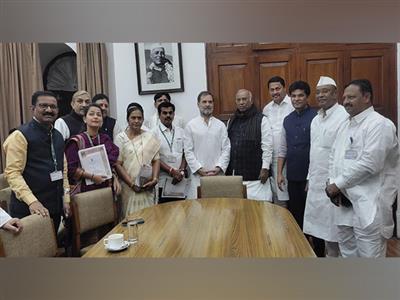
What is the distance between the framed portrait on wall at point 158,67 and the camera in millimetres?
1572

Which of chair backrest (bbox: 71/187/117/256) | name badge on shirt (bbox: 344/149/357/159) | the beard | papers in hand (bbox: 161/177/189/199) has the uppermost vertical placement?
the beard

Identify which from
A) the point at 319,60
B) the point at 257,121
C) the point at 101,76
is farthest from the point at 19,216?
the point at 319,60

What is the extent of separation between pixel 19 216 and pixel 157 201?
595mm

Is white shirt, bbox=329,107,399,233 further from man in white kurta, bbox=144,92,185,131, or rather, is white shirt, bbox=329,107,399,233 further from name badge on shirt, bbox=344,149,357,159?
man in white kurta, bbox=144,92,185,131

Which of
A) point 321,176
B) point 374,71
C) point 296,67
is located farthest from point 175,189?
point 374,71

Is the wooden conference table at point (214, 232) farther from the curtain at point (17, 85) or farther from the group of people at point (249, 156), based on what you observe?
the curtain at point (17, 85)

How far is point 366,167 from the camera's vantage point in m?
1.53

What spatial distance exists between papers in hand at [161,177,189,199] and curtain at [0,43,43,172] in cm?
67

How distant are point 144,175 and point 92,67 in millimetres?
522

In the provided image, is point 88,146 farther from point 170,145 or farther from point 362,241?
point 362,241

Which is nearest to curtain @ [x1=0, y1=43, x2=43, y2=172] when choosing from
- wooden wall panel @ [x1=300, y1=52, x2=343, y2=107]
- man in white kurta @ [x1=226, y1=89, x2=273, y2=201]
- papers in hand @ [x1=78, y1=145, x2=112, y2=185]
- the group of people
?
the group of people

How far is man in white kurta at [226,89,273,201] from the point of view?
161 cm

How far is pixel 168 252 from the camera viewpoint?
5.16 ft
